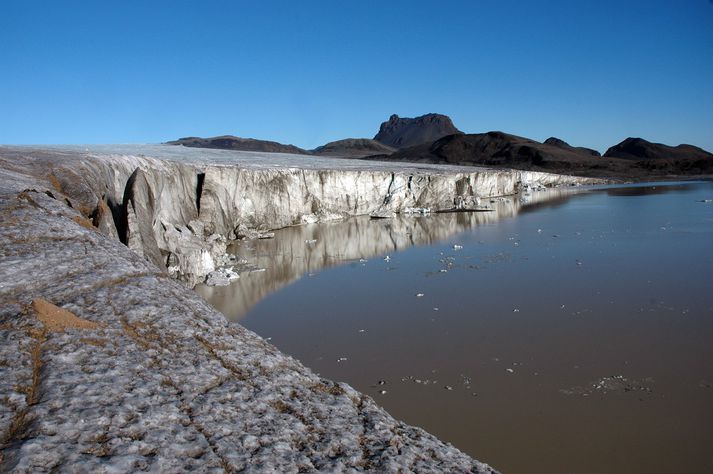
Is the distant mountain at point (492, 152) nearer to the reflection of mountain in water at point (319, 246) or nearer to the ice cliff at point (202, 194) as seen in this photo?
the ice cliff at point (202, 194)

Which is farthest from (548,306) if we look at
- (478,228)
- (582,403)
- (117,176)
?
(478,228)

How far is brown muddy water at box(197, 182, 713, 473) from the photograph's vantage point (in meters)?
3.52

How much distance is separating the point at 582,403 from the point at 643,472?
2.76 feet

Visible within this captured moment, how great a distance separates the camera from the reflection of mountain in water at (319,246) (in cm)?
796

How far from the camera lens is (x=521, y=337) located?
17.8 ft

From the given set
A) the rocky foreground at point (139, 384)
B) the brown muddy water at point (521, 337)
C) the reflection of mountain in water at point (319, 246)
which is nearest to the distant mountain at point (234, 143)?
the reflection of mountain in water at point (319, 246)

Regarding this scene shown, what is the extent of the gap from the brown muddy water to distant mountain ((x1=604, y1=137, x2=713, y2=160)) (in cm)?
8547

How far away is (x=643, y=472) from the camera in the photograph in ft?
10.2

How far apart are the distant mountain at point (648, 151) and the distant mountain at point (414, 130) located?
37.1 meters

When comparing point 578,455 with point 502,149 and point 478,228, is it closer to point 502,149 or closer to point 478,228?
point 478,228

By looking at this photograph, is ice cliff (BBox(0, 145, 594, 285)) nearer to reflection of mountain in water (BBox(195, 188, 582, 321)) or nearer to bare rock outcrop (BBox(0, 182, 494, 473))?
reflection of mountain in water (BBox(195, 188, 582, 321))

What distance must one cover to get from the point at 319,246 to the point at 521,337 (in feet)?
25.8

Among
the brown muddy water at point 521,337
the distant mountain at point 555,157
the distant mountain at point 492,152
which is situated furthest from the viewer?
the distant mountain at point 492,152

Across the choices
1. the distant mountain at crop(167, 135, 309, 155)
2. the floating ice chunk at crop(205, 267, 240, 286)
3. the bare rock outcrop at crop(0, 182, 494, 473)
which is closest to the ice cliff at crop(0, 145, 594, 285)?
the floating ice chunk at crop(205, 267, 240, 286)
